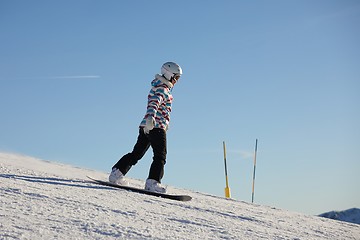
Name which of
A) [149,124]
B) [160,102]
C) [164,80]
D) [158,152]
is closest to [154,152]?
[158,152]

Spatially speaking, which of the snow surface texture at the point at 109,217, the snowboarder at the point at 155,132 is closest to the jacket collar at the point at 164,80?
the snowboarder at the point at 155,132

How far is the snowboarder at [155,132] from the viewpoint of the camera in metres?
5.48

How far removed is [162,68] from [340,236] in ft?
9.39

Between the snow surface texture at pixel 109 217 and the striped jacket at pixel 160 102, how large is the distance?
1097mm

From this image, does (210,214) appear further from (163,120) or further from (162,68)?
(162,68)

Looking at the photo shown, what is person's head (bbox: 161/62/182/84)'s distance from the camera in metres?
5.80

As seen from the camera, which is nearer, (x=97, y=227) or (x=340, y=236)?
(x=97, y=227)

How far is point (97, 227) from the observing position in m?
2.93

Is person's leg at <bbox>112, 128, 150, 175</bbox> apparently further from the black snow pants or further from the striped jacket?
the striped jacket

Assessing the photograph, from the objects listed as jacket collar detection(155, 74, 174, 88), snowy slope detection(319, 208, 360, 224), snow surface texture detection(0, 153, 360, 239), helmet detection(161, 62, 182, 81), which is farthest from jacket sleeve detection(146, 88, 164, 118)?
snowy slope detection(319, 208, 360, 224)

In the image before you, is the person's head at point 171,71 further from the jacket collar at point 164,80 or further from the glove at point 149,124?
the glove at point 149,124

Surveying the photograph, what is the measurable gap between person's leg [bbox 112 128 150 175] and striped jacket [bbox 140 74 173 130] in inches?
11.1

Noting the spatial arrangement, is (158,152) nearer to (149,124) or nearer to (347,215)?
(149,124)

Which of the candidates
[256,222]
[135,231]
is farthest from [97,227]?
[256,222]
